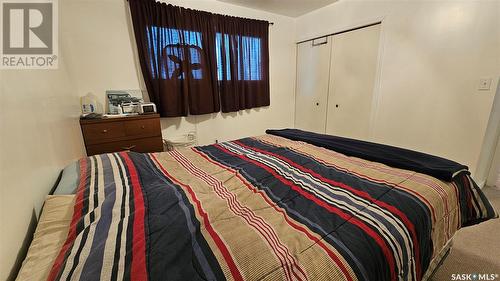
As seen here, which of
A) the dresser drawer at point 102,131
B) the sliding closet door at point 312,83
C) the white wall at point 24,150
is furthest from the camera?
the sliding closet door at point 312,83

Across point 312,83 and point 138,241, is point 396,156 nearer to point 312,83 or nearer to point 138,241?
point 138,241

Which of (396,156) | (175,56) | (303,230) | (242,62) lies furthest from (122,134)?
(396,156)

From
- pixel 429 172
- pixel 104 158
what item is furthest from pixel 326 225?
pixel 104 158

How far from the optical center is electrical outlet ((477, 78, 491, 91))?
1.88 meters

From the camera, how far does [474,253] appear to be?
1420 mm

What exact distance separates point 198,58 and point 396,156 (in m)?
2.53

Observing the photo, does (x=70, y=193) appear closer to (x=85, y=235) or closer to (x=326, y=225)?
(x=85, y=235)

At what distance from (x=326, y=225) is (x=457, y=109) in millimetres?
2393

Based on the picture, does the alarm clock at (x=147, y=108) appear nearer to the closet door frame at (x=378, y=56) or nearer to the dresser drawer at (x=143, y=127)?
the dresser drawer at (x=143, y=127)

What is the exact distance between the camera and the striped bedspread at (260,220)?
21.4 inches

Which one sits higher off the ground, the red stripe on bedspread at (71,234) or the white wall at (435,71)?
the white wall at (435,71)

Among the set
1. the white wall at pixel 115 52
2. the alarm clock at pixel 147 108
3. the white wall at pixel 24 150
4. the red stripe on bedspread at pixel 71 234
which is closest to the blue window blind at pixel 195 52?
the white wall at pixel 115 52

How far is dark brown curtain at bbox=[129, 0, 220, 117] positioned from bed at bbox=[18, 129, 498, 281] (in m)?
1.54

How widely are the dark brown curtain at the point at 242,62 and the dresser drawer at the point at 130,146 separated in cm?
116
